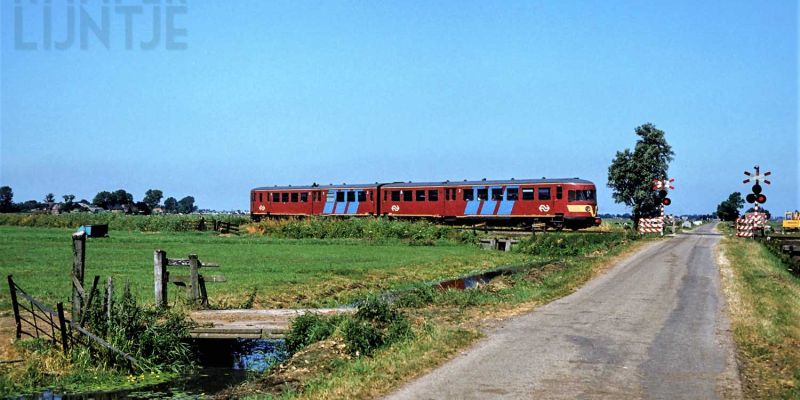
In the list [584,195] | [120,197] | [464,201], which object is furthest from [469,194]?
[120,197]

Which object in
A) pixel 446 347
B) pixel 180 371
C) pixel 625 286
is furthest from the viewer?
pixel 625 286

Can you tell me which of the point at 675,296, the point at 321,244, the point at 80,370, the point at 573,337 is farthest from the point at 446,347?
the point at 321,244

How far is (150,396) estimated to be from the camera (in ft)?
40.8

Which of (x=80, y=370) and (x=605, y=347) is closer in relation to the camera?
(x=605, y=347)

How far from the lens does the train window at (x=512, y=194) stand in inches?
1980

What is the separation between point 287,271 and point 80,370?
50.3ft

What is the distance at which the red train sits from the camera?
48125mm

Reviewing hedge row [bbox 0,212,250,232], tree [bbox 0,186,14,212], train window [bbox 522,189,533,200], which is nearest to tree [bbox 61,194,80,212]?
tree [bbox 0,186,14,212]

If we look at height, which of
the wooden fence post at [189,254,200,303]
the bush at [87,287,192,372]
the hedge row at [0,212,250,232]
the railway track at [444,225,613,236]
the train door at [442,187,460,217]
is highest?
the train door at [442,187,460,217]

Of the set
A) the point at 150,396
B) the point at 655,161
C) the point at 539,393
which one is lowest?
the point at 150,396

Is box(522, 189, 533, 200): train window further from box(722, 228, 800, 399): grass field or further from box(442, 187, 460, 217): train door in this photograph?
box(722, 228, 800, 399): grass field

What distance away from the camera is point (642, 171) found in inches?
3164

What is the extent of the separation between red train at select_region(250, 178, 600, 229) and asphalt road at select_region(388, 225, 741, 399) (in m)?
28.8

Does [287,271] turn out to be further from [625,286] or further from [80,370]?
[80,370]
